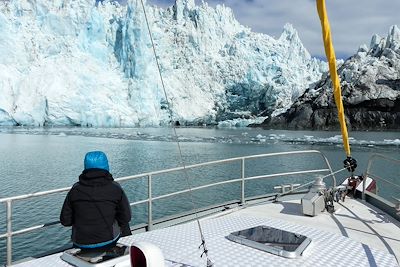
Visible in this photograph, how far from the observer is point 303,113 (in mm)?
70625

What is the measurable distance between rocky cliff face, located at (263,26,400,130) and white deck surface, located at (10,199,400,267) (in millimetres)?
65444

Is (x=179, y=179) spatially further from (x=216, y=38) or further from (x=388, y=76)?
(x=216, y=38)

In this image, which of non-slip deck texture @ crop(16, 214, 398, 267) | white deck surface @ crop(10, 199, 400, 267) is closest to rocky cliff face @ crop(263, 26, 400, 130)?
white deck surface @ crop(10, 199, 400, 267)

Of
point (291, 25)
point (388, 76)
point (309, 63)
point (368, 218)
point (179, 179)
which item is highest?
point (291, 25)

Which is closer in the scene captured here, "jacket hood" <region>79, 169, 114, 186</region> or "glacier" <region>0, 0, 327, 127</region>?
"jacket hood" <region>79, 169, 114, 186</region>

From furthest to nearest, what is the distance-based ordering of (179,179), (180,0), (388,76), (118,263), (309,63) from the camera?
(309,63)
(180,0)
(388,76)
(179,179)
(118,263)

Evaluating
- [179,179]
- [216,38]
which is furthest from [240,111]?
[179,179]

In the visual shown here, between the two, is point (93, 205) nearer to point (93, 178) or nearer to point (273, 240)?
point (93, 178)

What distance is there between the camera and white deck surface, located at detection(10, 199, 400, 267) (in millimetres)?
3146

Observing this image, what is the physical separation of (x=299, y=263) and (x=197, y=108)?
8195 cm

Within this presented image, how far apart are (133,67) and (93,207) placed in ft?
235

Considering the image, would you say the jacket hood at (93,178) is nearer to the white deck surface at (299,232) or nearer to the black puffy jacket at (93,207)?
the black puffy jacket at (93,207)

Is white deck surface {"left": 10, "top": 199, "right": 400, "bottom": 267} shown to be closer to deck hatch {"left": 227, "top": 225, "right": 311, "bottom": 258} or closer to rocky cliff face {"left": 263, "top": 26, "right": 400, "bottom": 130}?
deck hatch {"left": 227, "top": 225, "right": 311, "bottom": 258}

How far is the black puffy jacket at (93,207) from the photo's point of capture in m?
2.91
